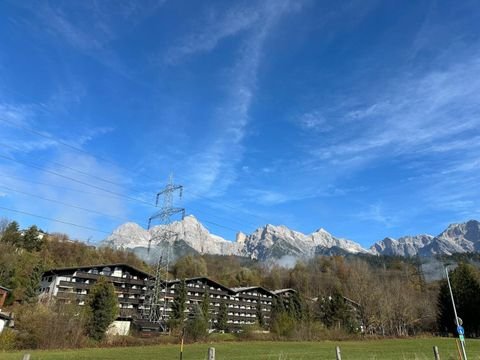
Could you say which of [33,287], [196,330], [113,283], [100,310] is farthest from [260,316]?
[33,287]

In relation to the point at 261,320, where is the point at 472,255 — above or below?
above

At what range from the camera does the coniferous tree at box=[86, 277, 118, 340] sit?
161 feet

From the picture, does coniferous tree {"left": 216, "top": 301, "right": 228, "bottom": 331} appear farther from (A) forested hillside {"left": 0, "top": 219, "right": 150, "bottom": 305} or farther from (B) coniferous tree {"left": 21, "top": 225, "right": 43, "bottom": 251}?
(B) coniferous tree {"left": 21, "top": 225, "right": 43, "bottom": 251}

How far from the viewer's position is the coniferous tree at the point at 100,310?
161 ft

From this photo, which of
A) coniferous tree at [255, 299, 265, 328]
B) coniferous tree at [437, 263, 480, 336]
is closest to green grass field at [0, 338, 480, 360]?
coniferous tree at [437, 263, 480, 336]

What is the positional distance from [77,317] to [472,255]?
191m

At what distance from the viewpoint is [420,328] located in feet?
302

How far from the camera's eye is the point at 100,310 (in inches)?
2058

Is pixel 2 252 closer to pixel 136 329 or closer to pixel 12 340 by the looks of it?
pixel 136 329

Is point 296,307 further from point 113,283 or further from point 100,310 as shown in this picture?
point 100,310

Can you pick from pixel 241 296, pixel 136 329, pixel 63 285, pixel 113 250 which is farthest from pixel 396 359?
pixel 113 250

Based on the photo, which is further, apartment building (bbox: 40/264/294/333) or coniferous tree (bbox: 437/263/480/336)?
coniferous tree (bbox: 437/263/480/336)

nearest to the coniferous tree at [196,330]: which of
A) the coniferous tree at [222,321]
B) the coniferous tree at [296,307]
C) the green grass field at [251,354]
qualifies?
the green grass field at [251,354]

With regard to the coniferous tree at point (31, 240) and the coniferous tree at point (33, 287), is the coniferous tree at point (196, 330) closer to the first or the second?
the coniferous tree at point (33, 287)
